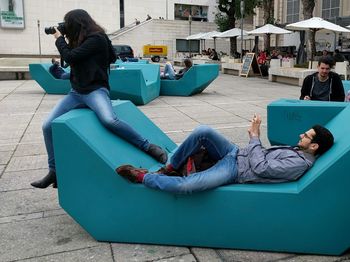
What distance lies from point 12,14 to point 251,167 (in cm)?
5492

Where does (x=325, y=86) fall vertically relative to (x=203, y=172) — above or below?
above

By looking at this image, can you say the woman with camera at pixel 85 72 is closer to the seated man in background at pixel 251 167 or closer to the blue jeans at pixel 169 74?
the seated man in background at pixel 251 167

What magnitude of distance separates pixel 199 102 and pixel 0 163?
7331 millimetres

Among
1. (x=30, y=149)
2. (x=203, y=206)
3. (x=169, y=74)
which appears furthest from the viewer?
(x=169, y=74)

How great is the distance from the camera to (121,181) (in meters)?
3.36

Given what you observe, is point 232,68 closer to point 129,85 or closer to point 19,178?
point 129,85

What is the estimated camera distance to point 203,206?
3.26m

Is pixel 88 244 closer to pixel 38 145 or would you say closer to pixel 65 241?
pixel 65 241

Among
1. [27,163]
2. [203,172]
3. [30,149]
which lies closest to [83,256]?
[203,172]

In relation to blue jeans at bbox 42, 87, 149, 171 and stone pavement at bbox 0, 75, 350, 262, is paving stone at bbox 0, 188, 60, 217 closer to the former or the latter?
stone pavement at bbox 0, 75, 350, 262

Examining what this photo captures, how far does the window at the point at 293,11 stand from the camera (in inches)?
1684

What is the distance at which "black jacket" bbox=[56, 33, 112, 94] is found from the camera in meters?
3.87

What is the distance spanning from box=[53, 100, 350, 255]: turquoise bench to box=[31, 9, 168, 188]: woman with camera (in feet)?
0.74

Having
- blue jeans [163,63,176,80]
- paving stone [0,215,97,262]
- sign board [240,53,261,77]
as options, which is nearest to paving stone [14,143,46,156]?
paving stone [0,215,97,262]
